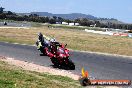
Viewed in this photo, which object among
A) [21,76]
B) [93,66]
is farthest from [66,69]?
[21,76]

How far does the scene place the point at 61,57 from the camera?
21.1m

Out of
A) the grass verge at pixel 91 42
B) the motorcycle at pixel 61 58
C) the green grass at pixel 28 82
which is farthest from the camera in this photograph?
the grass verge at pixel 91 42

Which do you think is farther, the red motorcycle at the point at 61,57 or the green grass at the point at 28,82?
the red motorcycle at the point at 61,57

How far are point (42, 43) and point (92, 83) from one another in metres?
12.1

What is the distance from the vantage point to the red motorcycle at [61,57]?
21000mm

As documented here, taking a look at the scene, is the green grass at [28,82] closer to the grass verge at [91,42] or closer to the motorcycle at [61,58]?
the motorcycle at [61,58]

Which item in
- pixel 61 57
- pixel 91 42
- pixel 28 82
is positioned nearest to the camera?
pixel 28 82

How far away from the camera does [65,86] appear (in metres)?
14.1

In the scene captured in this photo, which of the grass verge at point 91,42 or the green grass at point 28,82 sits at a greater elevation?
the green grass at point 28,82

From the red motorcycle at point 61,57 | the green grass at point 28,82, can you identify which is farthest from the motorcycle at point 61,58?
the green grass at point 28,82

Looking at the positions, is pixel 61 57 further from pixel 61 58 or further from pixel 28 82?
pixel 28 82

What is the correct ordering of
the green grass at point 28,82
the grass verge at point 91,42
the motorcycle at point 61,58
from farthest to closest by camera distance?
the grass verge at point 91,42, the motorcycle at point 61,58, the green grass at point 28,82

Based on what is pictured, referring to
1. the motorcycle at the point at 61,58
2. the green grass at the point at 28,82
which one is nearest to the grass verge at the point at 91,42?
the motorcycle at the point at 61,58

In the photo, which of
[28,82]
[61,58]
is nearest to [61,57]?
[61,58]
